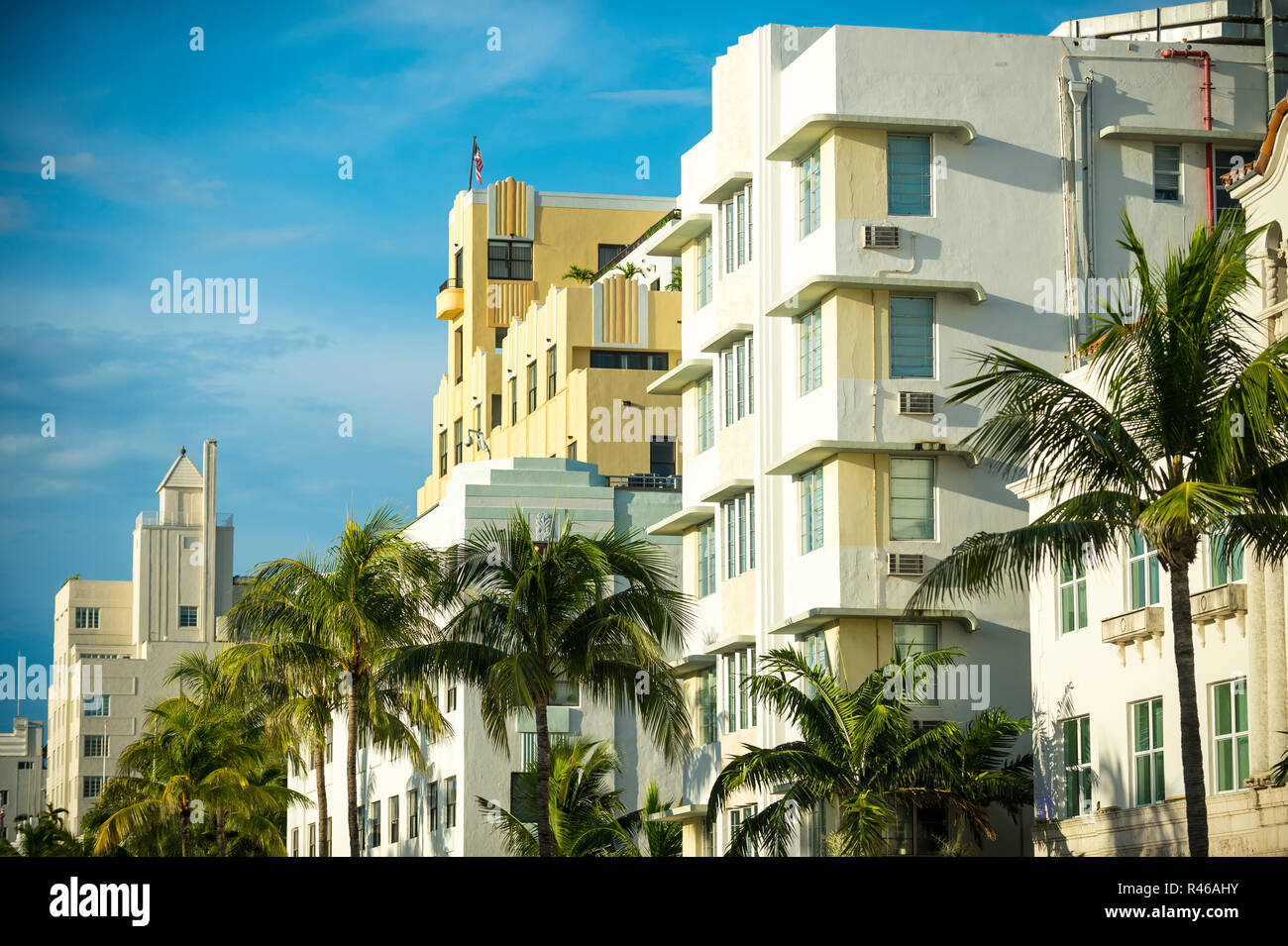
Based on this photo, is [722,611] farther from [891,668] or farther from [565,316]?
[565,316]

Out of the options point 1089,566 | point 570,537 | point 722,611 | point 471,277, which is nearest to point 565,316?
point 471,277

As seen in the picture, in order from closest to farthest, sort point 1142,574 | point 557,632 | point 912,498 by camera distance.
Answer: point 1142,574 < point 557,632 < point 912,498

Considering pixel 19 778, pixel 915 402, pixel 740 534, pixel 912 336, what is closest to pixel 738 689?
pixel 740 534

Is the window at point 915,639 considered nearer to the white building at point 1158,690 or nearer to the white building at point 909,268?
the white building at point 909,268

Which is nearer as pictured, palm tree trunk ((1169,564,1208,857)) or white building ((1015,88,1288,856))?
palm tree trunk ((1169,564,1208,857))

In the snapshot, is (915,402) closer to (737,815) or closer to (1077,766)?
(1077,766)

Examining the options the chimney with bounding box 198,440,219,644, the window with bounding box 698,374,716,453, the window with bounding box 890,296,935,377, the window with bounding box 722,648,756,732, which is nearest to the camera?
the window with bounding box 890,296,935,377

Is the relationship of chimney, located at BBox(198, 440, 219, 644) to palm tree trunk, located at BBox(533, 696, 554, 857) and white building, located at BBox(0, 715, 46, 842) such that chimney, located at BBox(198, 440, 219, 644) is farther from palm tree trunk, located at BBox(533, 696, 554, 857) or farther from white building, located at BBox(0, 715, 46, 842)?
palm tree trunk, located at BBox(533, 696, 554, 857)

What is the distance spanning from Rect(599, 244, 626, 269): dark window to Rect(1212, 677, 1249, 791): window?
57.8m

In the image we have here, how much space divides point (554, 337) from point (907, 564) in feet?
116

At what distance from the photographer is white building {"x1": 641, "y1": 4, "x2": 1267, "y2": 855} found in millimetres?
41938

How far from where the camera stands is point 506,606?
40.8m

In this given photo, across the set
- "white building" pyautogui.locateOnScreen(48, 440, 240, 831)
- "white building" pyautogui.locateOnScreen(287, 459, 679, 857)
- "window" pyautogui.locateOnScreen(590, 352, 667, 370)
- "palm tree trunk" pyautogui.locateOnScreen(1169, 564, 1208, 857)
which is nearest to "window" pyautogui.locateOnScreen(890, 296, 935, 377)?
"white building" pyautogui.locateOnScreen(287, 459, 679, 857)

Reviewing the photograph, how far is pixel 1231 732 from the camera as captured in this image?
101 feet
